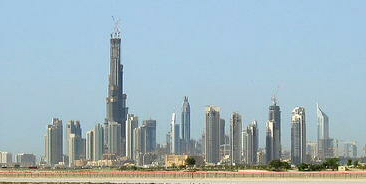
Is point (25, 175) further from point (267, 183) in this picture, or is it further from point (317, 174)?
point (267, 183)

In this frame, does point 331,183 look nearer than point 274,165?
Yes

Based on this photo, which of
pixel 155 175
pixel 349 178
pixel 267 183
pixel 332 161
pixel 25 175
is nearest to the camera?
pixel 267 183

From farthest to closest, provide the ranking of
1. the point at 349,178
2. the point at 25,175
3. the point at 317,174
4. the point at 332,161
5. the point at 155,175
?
the point at 332,161, the point at 25,175, the point at 155,175, the point at 317,174, the point at 349,178

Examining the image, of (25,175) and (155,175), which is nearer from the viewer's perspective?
(155,175)

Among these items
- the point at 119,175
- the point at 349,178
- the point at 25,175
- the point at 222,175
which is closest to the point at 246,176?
the point at 222,175

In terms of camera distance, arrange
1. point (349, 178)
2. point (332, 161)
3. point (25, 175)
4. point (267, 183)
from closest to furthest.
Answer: point (267, 183), point (349, 178), point (25, 175), point (332, 161)

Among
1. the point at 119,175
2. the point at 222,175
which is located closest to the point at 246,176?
the point at 222,175

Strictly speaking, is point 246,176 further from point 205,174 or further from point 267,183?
point 267,183

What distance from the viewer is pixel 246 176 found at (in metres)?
138

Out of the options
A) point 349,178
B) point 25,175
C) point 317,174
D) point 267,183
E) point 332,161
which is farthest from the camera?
point 332,161

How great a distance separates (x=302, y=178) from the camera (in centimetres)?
12975

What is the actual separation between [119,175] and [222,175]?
70.0 feet

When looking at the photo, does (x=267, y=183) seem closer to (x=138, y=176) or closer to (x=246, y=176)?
(x=246, y=176)

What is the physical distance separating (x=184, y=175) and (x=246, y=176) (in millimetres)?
11759
